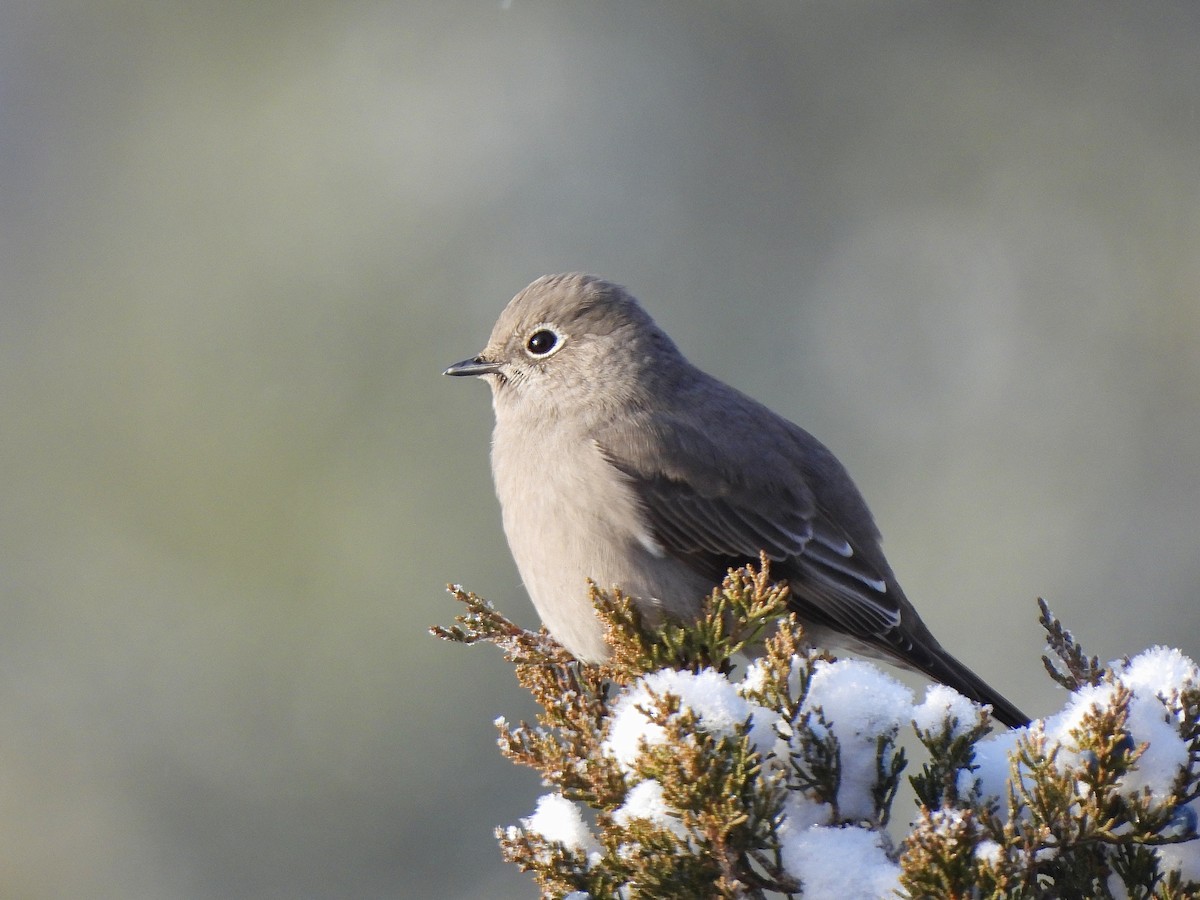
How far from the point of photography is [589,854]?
2873 millimetres

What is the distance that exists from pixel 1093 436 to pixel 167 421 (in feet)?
23.6

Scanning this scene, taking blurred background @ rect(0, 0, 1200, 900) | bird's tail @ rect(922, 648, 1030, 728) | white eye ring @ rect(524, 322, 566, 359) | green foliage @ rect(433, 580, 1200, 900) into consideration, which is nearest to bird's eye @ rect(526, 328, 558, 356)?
white eye ring @ rect(524, 322, 566, 359)

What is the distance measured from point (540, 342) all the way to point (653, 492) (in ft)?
3.25

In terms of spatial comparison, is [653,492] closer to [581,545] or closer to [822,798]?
[581,545]

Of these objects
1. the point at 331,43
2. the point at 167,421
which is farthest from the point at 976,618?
the point at 331,43

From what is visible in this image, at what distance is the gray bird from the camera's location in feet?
13.9

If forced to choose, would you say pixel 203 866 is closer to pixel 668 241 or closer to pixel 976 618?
pixel 976 618

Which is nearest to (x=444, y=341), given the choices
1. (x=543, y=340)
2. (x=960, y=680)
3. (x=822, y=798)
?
(x=543, y=340)

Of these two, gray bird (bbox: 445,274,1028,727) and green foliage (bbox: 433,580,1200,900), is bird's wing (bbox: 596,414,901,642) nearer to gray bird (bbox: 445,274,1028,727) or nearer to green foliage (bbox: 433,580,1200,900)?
gray bird (bbox: 445,274,1028,727)

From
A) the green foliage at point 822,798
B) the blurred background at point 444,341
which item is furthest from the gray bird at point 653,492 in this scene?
the blurred background at point 444,341

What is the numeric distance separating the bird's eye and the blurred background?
3.25 m

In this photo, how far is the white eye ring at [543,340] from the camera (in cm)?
500

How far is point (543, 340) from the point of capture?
16.5 feet

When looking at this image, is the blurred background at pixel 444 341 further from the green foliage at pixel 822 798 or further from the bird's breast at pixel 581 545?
the green foliage at pixel 822 798
